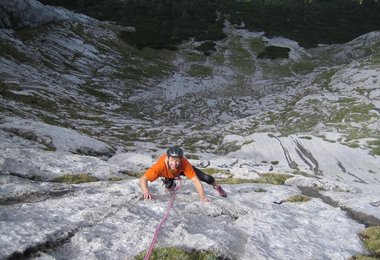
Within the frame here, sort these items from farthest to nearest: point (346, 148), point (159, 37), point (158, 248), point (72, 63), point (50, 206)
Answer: point (159, 37), point (72, 63), point (346, 148), point (50, 206), point (158, 248)

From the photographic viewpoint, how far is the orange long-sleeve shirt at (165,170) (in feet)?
43.9

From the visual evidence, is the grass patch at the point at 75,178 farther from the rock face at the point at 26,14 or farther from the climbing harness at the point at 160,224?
the rock face at the point at 26,14

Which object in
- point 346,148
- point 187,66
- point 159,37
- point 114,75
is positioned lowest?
point 346,148

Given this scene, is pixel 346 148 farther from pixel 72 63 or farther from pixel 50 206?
pixel 72 63

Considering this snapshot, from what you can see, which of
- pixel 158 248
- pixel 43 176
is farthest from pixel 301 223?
pixel 43 176

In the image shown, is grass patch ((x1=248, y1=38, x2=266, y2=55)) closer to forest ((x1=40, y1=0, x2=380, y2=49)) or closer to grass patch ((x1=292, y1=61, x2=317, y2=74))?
forest ((x1=40, y1=0, x2=380, y2=49))

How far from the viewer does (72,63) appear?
60500 millimetres

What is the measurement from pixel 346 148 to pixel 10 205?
31347 mm

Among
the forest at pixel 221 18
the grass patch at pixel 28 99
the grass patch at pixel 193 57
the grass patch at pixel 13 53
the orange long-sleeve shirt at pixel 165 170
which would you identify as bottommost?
the orange long-sleeve shirt at pixel 165 170

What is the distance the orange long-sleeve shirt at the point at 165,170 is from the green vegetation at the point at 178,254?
345 centimetres

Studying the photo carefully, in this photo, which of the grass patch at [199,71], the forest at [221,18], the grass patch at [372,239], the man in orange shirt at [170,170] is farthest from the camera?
the forest at [221,18]

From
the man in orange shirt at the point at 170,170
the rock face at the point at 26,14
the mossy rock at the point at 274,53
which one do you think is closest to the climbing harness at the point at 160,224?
the man in orange shirt at the point at 170,170

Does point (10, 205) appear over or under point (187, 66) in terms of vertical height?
under

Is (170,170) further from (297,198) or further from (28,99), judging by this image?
(28,99)
